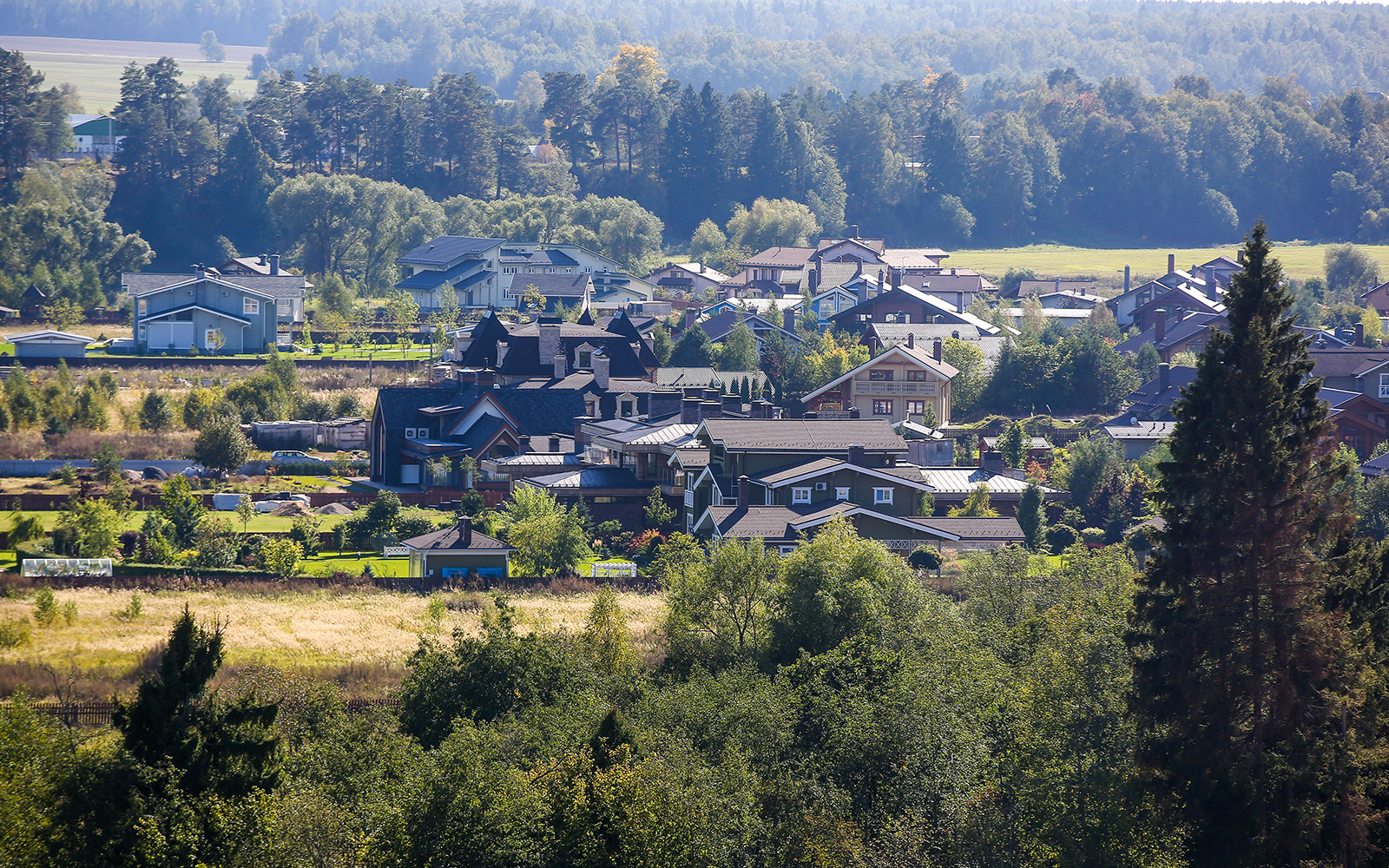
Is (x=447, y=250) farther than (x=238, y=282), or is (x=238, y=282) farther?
(x=447, y=250)

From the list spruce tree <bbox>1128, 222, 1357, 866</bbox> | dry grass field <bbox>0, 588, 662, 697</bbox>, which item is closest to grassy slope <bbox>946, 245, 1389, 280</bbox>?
dry grass field <bbox>0, 588, 662, 697</bbox>

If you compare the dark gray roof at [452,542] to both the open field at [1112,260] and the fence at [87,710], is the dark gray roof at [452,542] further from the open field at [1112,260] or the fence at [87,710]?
the open field at [1112,260]

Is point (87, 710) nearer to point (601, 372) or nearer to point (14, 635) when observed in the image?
point (14, 635)

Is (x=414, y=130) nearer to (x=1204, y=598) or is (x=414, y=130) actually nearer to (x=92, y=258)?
(x=92, y=258)

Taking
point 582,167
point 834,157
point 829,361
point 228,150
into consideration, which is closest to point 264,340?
point 829,361

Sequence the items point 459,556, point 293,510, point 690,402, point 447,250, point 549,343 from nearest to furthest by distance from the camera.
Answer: point 459,556 → point 293,510 → point 690,402 → point 549,343 → point 447,250

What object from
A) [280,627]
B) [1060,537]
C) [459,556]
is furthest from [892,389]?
[280,627]

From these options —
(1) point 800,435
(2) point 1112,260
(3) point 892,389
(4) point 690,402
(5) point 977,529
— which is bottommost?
(5) point 977,529
